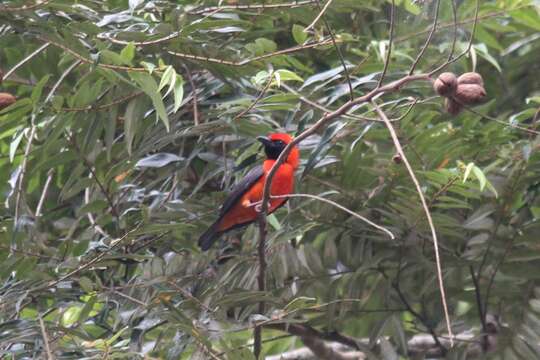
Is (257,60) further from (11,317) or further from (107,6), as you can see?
(11,317)

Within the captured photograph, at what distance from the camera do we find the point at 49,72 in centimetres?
436

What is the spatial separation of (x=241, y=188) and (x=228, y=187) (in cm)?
11

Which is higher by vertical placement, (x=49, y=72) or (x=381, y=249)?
(x=49, y=72)

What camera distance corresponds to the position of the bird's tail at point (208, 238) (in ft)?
13.9

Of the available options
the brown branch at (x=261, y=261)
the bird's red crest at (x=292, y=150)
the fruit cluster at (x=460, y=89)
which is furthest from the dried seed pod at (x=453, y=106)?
the bird's red crest at (x=292, y=150)

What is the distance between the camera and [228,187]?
14.1 ft

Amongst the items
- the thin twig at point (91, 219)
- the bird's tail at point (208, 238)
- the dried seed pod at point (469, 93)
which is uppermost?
the dried seed pod at point (469, 93)

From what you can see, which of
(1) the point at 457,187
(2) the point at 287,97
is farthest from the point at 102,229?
(1) the point at 457,187

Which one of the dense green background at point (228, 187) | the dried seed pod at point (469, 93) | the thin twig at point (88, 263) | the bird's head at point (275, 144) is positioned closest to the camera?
the dried seed pod at point (469, 93)

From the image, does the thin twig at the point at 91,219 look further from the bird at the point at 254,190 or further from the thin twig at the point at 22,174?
the bird at the point at 254,190

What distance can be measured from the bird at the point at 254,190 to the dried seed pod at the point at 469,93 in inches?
63.2

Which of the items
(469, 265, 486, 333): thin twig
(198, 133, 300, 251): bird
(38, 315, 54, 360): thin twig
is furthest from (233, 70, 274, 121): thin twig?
(469, 265, 486, 333): thin twig

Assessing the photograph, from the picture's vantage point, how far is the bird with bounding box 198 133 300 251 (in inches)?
163

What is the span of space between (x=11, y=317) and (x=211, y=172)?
3.53 feet
